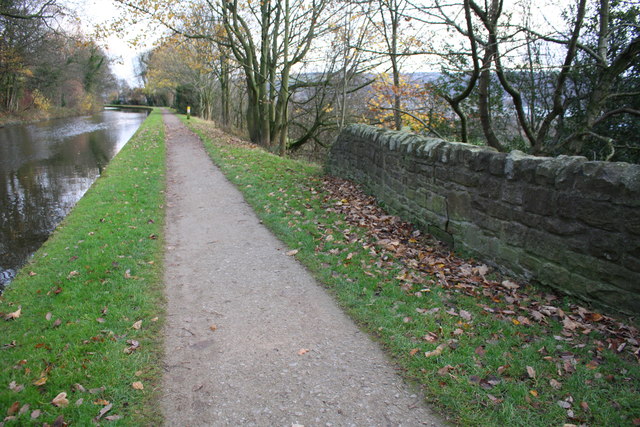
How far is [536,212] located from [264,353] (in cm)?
309

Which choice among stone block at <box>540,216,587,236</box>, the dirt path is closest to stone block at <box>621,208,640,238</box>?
stone block at <box>540,216,587,236</box>

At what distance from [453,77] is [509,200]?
685 centimetres

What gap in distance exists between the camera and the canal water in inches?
317

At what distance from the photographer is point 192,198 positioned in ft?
30.7

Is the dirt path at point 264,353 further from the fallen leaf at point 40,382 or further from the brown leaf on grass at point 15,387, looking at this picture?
the brown leaf on grass at point 15,387

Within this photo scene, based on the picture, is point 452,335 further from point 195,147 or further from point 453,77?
point 195,147

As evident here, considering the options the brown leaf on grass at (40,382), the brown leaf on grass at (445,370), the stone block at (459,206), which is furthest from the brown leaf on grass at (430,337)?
the brown leaf on grass at (40,382)

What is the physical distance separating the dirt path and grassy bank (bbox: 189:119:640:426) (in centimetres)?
26

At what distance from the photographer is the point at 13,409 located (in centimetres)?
300

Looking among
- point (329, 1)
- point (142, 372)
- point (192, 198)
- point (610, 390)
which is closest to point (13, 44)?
point (329, 1)

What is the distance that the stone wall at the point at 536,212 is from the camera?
3.72 m

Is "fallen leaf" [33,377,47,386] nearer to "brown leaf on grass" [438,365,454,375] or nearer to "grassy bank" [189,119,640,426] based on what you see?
"grassy bank" [189,119,640,426]

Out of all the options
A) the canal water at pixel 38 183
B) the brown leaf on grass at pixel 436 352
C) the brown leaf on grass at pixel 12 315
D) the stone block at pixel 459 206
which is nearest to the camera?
the brown leaf on grass at pixel 436 352

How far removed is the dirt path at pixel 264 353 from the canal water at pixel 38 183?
384 cm
